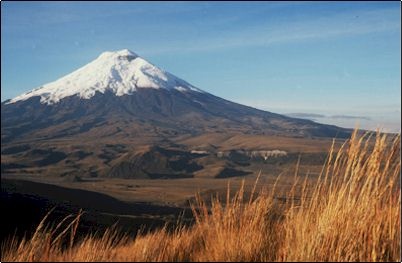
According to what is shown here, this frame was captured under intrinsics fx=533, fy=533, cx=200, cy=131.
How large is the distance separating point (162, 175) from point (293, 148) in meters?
25.7

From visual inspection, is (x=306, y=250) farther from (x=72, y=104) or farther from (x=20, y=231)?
(x=72, y=104)

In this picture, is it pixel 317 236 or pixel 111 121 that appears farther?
pixel 111 121

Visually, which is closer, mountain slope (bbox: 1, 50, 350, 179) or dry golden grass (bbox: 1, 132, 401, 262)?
dry golden grass (bbox: 1, 132, 401, 262)

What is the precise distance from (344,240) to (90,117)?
131735mm

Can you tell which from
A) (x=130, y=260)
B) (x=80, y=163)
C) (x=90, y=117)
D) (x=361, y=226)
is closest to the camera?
(x=130, y=260)

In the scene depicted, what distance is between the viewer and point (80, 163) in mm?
60844

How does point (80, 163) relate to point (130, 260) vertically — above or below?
below

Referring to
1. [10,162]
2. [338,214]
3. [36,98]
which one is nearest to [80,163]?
[10,162]

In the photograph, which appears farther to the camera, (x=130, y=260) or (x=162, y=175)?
(x=162, y=175)

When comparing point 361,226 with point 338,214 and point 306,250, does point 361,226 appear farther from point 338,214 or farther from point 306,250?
point 306,250

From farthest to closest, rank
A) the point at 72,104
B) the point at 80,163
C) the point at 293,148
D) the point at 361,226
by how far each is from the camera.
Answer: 1. the point at 72,104
2. the point at 293,148
3. the point at 80,163
4. the point at 361,226

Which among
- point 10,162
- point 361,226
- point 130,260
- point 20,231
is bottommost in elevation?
point 10,162

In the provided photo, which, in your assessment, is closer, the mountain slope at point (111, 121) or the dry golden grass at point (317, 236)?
the dry golden grass at point (317, 236)

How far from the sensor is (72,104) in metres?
153
